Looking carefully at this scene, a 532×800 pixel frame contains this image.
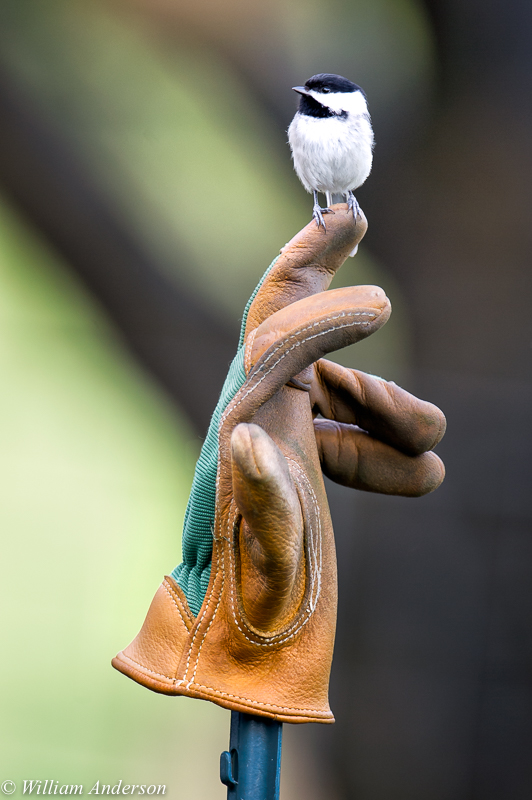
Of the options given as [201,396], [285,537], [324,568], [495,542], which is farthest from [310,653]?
[495,542]

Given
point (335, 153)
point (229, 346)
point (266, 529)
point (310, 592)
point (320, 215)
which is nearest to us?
point (266, 529)

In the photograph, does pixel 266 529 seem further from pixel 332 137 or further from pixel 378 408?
pixel 332 137

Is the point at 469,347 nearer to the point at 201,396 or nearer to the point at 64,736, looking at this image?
the point at 201,396

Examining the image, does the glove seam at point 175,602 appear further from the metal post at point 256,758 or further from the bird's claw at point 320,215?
the bird's claw at point 320,215

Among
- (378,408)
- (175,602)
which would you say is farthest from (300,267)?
(175,602)

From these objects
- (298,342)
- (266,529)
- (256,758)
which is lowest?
(256,758)

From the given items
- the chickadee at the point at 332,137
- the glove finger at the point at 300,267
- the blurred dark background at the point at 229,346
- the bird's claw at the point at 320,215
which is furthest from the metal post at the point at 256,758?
the blurred dark background at the point at 229,346

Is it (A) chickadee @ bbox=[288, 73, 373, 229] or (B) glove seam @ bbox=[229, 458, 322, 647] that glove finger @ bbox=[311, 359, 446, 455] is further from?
(A) chickadee @ bbox=[288, 73, 373, 229]
